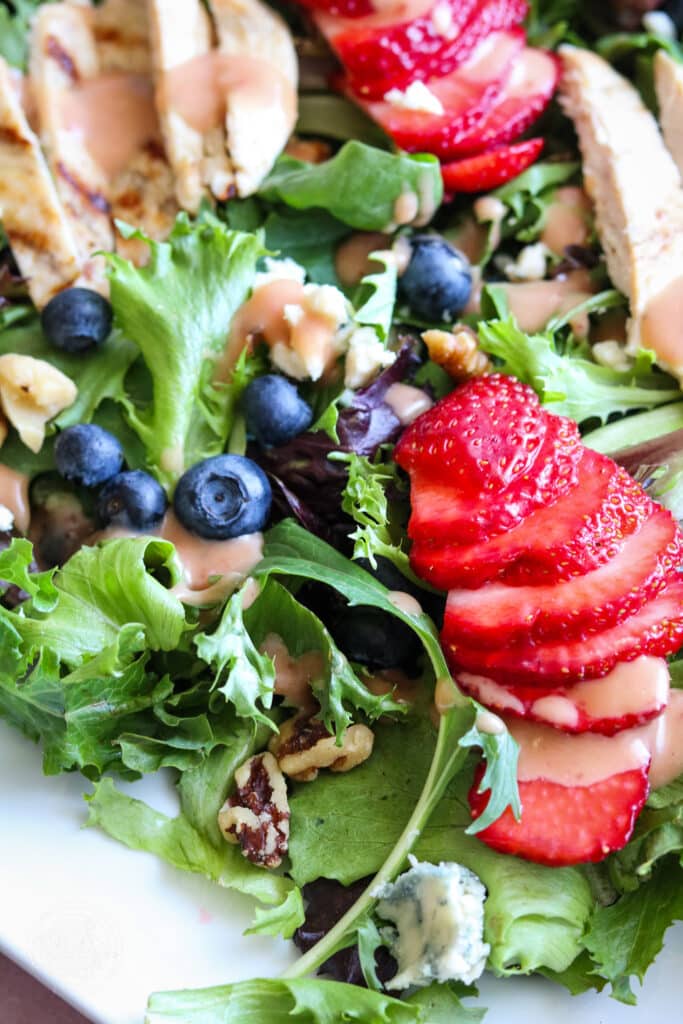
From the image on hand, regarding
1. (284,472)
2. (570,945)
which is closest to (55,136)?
(284,472)

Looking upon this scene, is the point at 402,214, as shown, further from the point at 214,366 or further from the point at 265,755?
the point at 265,755

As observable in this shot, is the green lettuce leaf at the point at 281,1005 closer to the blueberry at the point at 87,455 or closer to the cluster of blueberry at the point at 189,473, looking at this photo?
the cluster of blueberry at the point at 189,473

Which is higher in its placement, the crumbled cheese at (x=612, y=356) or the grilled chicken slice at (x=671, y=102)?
the grilled chicken slice at (x=671, y=102)

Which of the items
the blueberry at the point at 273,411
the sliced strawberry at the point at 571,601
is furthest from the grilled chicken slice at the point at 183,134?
the sliced strawberry at the point at 571,601

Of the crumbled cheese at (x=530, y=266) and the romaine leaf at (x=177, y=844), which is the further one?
the crumbled cheese at (x=530, y=266)

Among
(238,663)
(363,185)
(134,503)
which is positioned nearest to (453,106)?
(363,185)

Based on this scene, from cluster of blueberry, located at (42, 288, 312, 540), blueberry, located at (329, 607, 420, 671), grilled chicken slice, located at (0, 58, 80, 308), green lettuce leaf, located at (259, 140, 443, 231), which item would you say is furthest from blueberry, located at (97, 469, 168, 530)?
green lettuce leaf, located at (259, 140, 443, 231)

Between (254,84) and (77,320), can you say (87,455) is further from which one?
(254,84)
